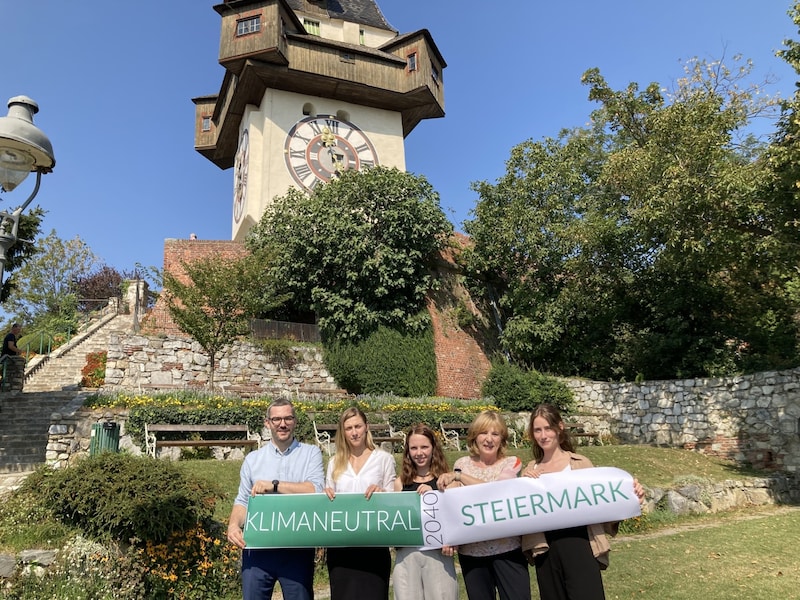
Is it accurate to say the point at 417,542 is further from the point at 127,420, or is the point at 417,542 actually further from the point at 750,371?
the point at 750,371

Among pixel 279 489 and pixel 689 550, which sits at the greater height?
pixel 279 489

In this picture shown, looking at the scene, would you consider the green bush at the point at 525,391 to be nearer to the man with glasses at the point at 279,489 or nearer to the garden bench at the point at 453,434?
the garden bench at the point at 453,434

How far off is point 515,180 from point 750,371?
1051cm

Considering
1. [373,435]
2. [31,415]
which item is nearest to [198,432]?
[373,435]

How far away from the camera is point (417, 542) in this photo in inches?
139

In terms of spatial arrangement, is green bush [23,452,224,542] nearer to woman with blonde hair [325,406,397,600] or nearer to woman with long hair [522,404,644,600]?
woman with blonde hair [325,406,397,600]

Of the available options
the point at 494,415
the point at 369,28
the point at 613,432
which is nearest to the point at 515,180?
the point at 613,432

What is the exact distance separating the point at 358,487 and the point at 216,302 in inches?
480

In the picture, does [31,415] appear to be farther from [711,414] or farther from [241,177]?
[711,414]

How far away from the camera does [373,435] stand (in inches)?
529

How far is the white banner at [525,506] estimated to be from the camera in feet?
11.5

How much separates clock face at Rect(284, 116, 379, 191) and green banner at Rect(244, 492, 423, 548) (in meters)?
20.9

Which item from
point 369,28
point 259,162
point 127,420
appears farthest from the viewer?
point 369,28

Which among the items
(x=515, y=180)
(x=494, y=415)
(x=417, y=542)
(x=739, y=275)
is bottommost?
(x=417, y=542)
